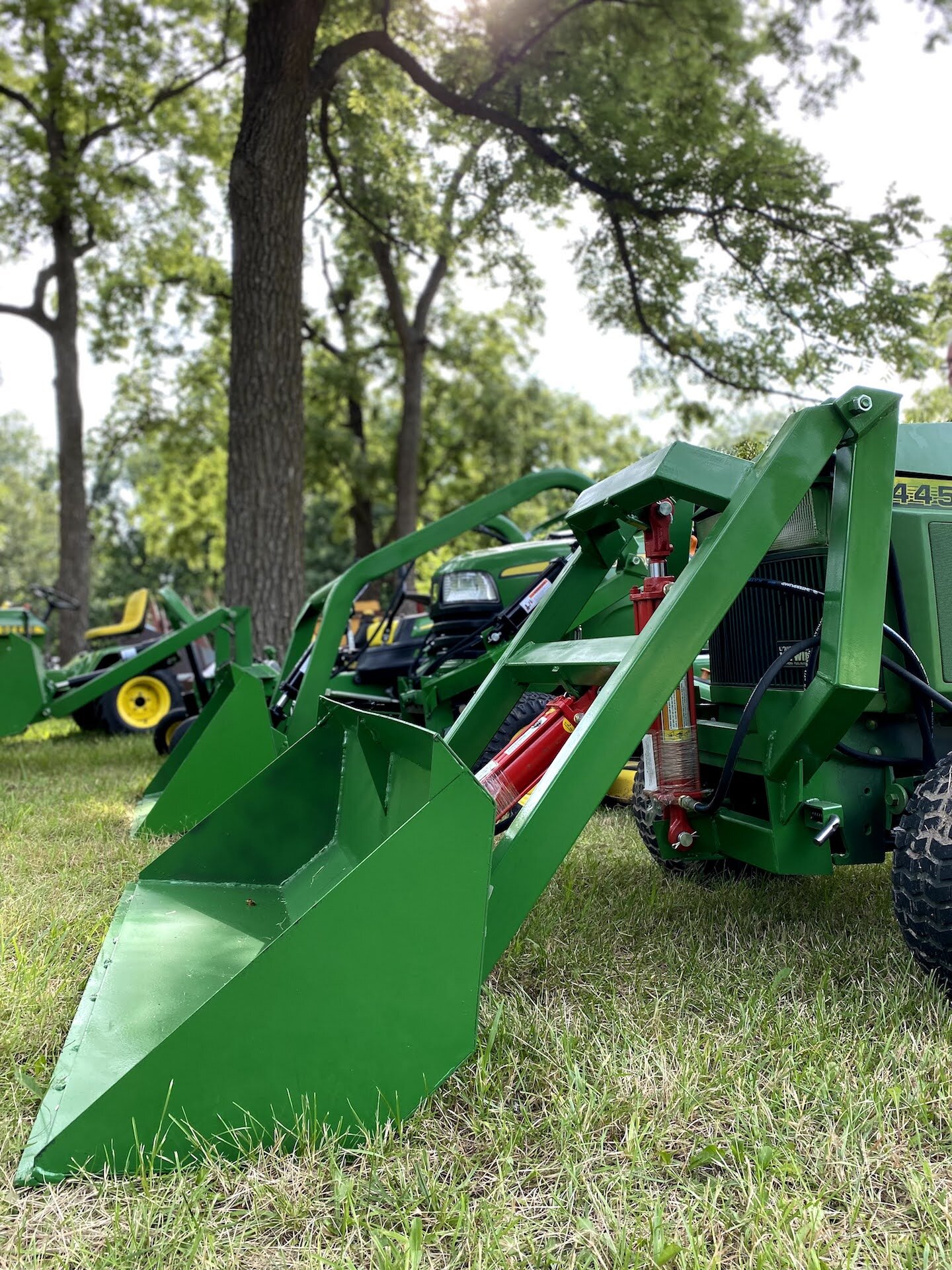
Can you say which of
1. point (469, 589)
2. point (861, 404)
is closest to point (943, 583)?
point (861, 404)

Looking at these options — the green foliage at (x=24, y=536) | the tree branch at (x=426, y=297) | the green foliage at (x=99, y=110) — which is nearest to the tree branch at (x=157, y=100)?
the green foliage at (x=99, y=110)

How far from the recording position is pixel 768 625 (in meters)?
2.87

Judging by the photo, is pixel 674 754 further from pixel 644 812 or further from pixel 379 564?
pixel 379 564

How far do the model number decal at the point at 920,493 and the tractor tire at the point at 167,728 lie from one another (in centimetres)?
561

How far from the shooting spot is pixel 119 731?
8.90 m

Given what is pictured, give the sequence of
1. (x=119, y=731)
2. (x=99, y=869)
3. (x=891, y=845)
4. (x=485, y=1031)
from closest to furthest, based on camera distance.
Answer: (x=485, y=1031) → (x=891, y=845) → (x=99, y=869) → (x=119, y=731)

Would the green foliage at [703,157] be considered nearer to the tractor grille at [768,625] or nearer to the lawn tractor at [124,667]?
the lawn tractor at [124,667]

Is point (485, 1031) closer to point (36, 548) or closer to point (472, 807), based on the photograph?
point (472, 807)

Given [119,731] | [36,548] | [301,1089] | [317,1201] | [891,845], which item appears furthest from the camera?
[36,548]

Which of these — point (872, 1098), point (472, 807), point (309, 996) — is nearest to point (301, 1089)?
point (309, 996)

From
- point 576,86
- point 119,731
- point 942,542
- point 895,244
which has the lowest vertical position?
point 119,731

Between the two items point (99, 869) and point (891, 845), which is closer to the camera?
point (891, 845)

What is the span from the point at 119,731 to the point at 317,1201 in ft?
25.7

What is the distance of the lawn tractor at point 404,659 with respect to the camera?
420 centimetres
